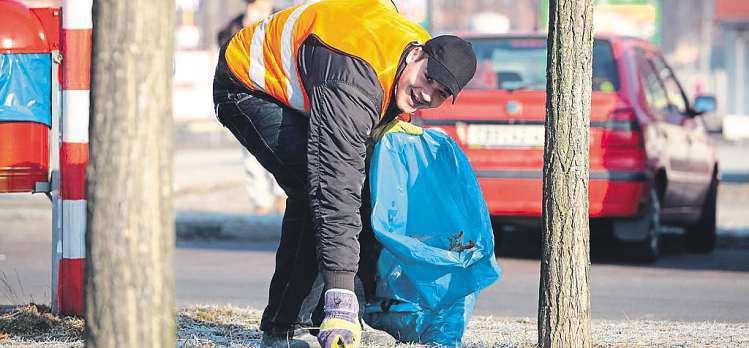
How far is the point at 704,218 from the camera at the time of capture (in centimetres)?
1023

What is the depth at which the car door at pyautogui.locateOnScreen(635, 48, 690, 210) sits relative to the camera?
9.05 m

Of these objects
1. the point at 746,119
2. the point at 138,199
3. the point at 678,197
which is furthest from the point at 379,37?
the point at 746,119

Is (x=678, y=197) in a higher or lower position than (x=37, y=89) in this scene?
lower

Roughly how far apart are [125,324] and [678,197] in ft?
24.0

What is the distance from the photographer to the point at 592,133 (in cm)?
853

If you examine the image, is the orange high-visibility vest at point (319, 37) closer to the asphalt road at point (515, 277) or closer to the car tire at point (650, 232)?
the asphalt road at point (515, 277)

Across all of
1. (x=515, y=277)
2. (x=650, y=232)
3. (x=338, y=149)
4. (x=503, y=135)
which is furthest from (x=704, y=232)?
(x=338, y=149)

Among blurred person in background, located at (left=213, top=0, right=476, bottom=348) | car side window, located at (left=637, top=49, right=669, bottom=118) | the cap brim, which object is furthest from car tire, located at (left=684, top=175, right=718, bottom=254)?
the cap brim

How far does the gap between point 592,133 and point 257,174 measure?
12.0 feet

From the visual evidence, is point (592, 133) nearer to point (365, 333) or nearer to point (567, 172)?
point (365, 333)

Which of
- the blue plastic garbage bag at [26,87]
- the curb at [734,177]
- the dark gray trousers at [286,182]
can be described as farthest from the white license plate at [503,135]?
the curb at [734,177]

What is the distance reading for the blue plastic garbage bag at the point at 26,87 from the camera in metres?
5.46

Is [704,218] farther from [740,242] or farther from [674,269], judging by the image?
[674,269]

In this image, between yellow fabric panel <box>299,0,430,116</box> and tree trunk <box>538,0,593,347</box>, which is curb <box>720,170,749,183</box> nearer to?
tree trunk <box>538,0,593,347</box>
